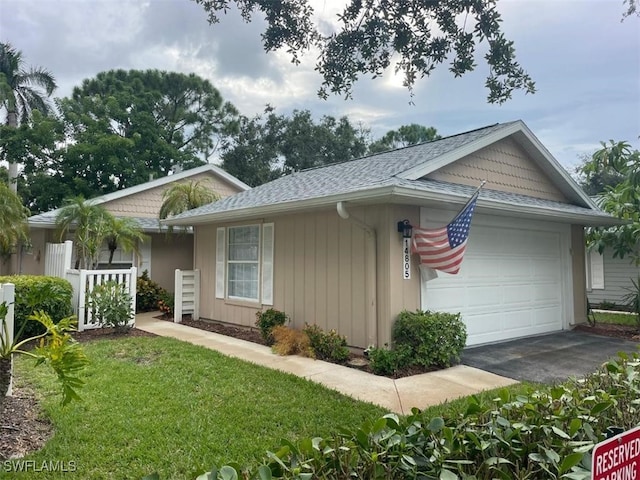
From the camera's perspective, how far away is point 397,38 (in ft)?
14.2

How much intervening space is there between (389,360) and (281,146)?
85.7 feet

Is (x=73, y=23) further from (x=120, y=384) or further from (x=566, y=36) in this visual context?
(x=566, y=36)

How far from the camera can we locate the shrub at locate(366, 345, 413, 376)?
19.6 ft

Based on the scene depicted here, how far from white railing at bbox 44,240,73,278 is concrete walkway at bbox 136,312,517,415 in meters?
4.74

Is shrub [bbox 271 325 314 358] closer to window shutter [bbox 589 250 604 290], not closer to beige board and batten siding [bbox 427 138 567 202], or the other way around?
beige board and batten siding [bbox 427 138 567 202]

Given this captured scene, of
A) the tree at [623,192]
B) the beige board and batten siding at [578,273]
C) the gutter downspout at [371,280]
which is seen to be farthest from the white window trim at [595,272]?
the gutter downspout at [371,280]

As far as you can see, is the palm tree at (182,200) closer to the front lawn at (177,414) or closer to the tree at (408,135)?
the front lawn at (177,414)

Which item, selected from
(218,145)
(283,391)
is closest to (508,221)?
(283,391)

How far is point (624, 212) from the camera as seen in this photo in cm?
962

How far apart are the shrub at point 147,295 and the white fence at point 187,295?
1894 millimetres

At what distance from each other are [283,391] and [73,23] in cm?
584

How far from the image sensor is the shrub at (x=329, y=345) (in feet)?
22.1

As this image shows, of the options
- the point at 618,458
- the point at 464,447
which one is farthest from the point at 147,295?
the point at 618,458

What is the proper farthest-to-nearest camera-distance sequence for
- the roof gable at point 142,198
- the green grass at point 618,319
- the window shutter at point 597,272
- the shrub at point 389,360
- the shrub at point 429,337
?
1. the window shutter at point 597,272
2. the roof gable at point 142,198
3. the green grass at point 618,319
4. the shrub at point 429,337
5. the shrub at point 389,360
